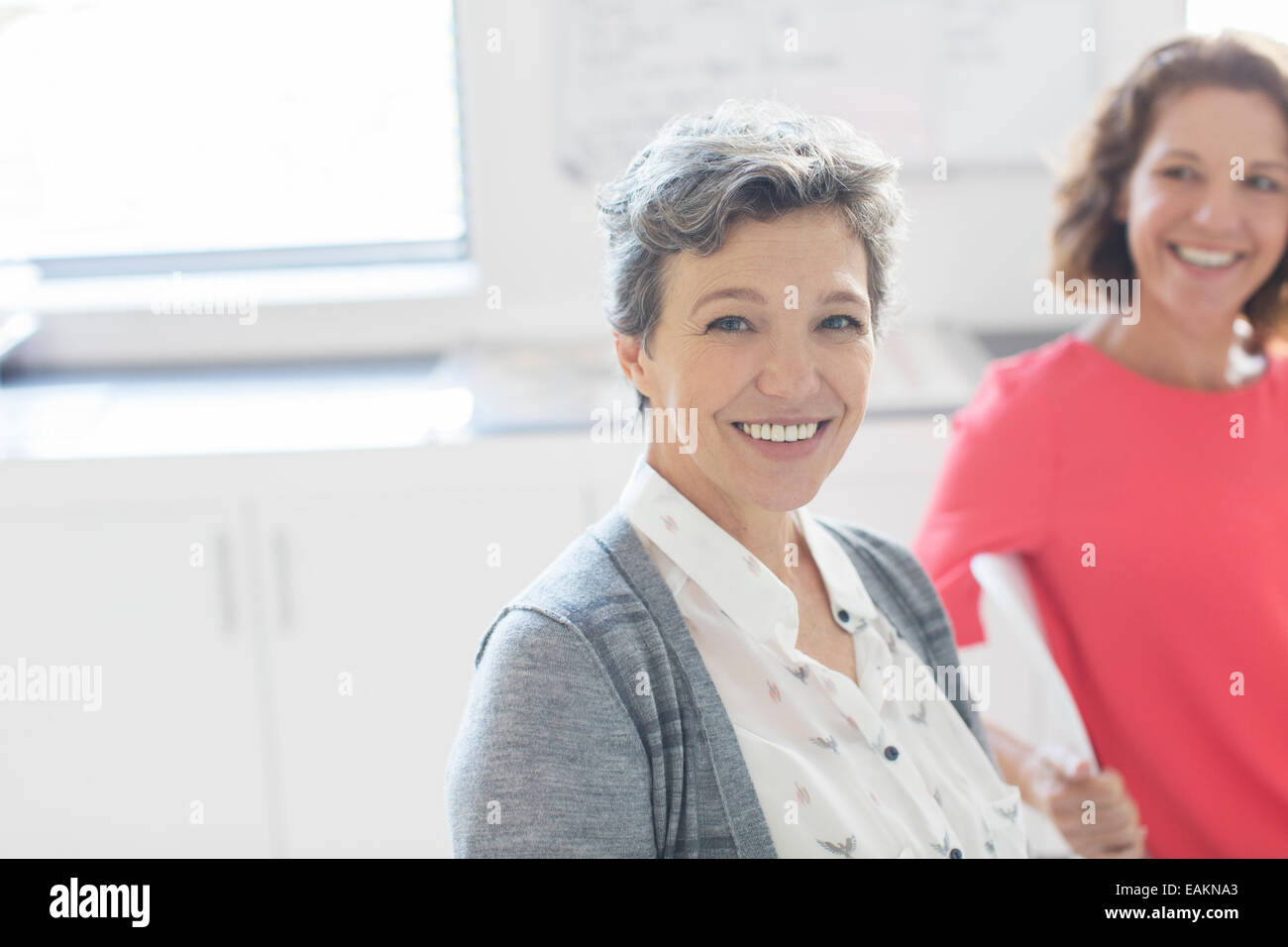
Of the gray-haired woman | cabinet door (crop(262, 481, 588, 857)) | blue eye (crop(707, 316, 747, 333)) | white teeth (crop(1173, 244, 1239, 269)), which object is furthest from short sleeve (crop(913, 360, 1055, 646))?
cabinet door (crop(262, 481, 588, 857))

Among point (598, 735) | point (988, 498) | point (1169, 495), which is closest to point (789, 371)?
point (598, 735)

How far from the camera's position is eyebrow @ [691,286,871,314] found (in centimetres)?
96

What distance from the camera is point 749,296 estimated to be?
0.96 m

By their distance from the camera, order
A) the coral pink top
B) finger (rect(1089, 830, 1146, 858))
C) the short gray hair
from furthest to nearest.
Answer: the coral pink top → finger (rect(1089, 830, 1146, 858)) → the short gray hair

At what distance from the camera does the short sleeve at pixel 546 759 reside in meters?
0.85

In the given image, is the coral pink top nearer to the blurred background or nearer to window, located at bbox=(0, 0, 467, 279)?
the blurred background

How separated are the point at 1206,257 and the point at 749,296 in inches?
34.8

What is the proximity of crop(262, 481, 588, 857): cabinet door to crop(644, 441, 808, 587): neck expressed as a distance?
1.03 meters

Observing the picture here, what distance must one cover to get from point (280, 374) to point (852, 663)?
1.79 m

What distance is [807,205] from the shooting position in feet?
3.18

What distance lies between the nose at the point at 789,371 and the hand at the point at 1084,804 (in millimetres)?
664

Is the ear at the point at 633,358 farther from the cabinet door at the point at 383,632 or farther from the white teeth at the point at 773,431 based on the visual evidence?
the cabinet door at the point at 383,632

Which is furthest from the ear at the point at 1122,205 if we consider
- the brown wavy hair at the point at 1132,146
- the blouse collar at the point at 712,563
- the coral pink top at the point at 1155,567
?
the blouse collar at the point at 712,563
